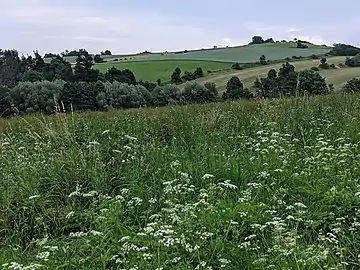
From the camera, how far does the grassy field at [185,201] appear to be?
352 cm

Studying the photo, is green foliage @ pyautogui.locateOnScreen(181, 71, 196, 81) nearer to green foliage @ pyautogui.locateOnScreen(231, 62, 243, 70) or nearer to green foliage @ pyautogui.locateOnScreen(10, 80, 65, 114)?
green foliage @ pyautogui.locateOnScreen(231, 62, 243, 70)

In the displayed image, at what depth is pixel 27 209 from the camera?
16.2 ft

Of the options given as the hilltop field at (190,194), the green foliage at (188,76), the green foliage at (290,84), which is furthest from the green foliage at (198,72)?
the hilltop field at (190,194)

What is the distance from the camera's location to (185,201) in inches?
181

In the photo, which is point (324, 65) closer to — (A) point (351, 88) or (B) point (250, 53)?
(B) point (250, 53)

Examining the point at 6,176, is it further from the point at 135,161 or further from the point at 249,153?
the point at 249,153

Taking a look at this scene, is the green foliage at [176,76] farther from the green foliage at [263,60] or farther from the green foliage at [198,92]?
the green foliage at [198,92]

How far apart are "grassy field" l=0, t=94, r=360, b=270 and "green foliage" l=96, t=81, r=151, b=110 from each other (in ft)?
25.8

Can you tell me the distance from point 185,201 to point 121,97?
12.3m

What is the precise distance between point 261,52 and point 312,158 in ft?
168

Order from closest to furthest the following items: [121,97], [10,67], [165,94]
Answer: [121,97]
[165,94]
[10,67]

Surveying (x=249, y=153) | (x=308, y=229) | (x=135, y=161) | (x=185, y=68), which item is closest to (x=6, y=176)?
(x=135, y=161)

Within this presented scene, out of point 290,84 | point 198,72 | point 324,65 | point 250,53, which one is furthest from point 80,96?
point 250,53

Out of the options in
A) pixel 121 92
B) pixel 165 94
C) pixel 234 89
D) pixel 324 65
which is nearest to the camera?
pixel 121 92
